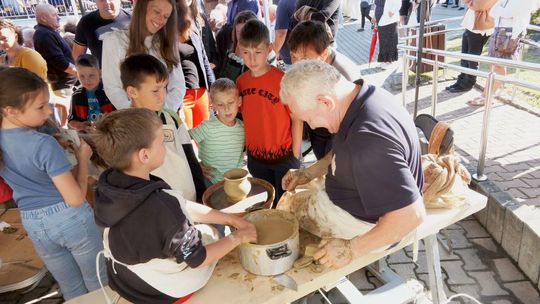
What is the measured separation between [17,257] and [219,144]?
2049 millimetres

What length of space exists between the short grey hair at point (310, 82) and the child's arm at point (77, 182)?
3.83 ft

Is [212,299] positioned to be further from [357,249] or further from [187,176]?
[187,176]

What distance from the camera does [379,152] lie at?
1351 mm

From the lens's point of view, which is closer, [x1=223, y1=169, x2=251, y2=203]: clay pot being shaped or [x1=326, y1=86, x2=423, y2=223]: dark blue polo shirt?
[x1=326, y1=86, x2=423, y2=223]: dark blue polo shirt

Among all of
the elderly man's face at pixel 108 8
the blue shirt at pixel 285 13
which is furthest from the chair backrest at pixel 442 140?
the elderly man's face at pixel 108 8

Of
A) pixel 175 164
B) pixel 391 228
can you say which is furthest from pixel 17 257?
pixel 391 228

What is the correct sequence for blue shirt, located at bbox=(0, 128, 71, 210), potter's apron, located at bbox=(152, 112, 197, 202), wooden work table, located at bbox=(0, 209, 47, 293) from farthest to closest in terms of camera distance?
wooden work table, located at bbox=(0, 209, 47, 293)
potter's apron, located at bbox=(152, 112, 197, 202)
blue shirt, located at bbox=(0, 128, 71, 210)

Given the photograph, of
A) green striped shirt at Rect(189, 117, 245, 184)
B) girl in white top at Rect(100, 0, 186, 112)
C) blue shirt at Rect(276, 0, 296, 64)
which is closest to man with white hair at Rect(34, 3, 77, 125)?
girl in white top at Rect(100, 0, 186, 112)

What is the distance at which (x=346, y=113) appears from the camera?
1.50 meters

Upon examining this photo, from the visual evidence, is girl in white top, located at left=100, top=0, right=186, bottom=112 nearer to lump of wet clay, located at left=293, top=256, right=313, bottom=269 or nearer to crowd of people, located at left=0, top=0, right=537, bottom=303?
crowd of people, located at left=0, top=0, right=537, bottom=303

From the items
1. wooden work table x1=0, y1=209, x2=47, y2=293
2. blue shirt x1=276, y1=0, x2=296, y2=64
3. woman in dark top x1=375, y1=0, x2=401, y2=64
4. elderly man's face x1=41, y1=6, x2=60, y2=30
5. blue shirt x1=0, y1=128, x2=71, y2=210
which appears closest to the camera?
blue shirt x1=0, y1=128, x2=71, y2=210

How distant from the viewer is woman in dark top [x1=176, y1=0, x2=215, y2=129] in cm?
331

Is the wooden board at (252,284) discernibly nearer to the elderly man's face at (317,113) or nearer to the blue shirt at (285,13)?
the elderly man's face at (317,113)

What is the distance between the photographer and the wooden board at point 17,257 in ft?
9.42
